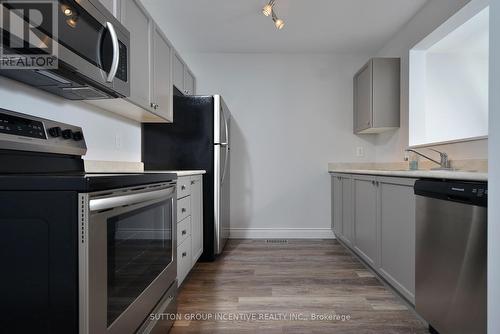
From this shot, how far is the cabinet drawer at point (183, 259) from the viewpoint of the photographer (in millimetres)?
1939

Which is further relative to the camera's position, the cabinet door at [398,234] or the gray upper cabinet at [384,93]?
the gray upper cabinet at [384,93]

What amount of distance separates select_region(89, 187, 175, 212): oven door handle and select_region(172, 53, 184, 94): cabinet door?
161cm

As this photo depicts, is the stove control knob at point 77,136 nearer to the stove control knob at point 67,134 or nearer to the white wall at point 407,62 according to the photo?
the stove control knob at point 67,134

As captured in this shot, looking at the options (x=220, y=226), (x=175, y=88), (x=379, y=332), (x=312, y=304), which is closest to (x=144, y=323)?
(x=312, y=304)

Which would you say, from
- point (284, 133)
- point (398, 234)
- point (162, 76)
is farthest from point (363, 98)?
point (162, 76)

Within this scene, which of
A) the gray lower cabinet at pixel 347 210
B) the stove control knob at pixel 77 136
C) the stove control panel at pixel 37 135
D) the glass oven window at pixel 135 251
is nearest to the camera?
the glass oven window at pixel 135 251

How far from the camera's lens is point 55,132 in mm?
1415

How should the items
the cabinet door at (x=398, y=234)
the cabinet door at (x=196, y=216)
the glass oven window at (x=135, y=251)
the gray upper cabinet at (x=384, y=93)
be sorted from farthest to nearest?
the gray upper cabinet at (x=384, y=93)
the cabinet door at (x=196, y=216)
the cabinet door at (x=398, y=234)
the glass oven window at (x=135, y=251)

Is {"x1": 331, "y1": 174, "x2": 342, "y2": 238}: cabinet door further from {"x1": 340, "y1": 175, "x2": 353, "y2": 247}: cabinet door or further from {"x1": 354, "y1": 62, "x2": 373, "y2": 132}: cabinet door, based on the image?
{"x1": 354, "y1": 62, "x2": 373, "y2": 132}: cabinet door

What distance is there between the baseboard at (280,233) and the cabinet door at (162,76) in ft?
5.77

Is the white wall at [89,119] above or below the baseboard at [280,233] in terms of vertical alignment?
above

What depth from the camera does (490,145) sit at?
0.90 metres

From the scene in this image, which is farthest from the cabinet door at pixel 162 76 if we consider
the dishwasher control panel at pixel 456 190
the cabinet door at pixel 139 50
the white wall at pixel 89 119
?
the dishwasher control panel at pixel 456 190

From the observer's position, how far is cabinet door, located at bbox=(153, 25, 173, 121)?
2240 millimetres
